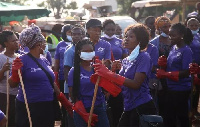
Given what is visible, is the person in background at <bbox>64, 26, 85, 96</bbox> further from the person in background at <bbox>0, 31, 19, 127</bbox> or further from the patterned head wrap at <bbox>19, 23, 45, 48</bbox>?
the patterned head wrap at <bbox>19, 23, 45, 48</bbox>

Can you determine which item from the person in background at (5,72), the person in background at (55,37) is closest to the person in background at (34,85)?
the person in background at (5,72)

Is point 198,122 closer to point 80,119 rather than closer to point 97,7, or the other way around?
point 80,119

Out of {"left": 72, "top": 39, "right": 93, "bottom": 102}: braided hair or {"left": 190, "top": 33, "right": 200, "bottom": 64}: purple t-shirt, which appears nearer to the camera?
{"left": 72, "top": 39, "right": 93, "bottom": 102}: braided hair

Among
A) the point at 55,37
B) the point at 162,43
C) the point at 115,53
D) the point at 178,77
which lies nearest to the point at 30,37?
the point at 178,77

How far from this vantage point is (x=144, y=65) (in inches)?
194

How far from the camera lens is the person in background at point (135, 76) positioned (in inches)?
192

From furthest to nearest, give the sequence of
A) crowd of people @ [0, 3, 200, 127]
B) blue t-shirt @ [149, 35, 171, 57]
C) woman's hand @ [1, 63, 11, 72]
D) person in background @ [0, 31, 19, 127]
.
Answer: blue t-shirt @ [149, 35, 171, 57], person in background @ [0, 31, 19, 127], woman's hand @ [1, 63, 11, 72], crowd of people @ [0, 3, 200, 127]

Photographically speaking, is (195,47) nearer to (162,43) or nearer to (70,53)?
(162,43)

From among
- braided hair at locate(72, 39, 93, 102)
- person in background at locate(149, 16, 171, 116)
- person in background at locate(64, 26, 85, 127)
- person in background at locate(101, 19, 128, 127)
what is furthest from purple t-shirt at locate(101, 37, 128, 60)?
braided hair at locate(72, 39, 93, 102)

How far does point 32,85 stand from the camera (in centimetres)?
534

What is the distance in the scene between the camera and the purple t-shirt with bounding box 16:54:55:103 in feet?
17.4

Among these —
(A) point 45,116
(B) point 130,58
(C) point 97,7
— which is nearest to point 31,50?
(A) point 45,116

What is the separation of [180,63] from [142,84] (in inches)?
61.2

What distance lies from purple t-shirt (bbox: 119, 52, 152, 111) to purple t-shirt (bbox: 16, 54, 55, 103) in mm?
1026
